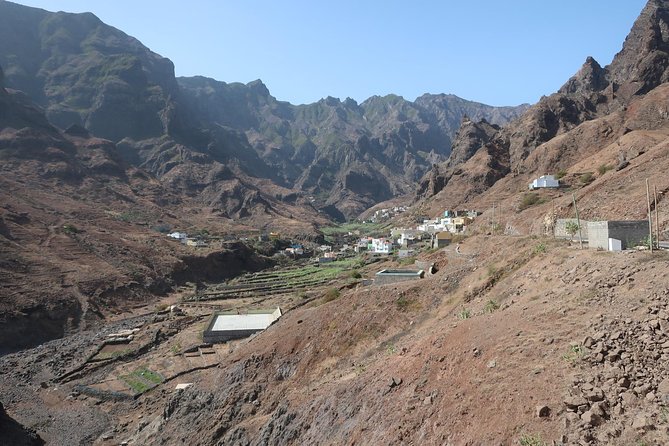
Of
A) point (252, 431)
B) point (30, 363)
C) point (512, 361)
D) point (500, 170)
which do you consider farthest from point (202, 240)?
point (512, 361)

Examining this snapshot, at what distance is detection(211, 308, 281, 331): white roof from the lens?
1718 inches

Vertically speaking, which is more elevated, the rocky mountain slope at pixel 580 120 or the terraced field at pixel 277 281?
the rocky mountain slope at pixel 580 120

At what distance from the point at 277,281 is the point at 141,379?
130 feet

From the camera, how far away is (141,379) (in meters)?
36.4

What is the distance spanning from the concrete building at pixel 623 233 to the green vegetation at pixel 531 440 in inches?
547

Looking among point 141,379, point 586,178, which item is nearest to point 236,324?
point 141,379

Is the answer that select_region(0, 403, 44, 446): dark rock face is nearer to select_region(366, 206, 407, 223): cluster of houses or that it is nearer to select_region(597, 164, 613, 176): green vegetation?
select_region(597, 164, 613, 176): green vegetation

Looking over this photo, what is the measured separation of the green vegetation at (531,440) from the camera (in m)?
9.47

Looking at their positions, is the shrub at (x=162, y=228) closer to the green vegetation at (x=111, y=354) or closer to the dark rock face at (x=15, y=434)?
the green vegetation at (x=111, y=354)

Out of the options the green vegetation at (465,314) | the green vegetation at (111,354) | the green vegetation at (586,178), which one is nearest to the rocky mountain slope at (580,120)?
the green vegetation at (586,178)

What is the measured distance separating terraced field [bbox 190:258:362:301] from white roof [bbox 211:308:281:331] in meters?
16.9

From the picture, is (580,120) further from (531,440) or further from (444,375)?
(531,440)

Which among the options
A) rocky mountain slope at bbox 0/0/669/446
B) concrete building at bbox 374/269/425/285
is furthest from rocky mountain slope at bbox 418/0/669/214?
concrete building at bbox 374/269/425/285

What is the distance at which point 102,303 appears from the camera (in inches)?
2403
